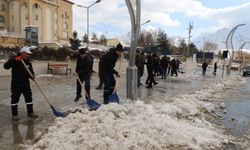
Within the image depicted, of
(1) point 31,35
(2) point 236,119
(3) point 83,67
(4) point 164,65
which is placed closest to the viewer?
(2) point 236,119

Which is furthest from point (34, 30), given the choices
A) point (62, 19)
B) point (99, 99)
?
point (62, 19)

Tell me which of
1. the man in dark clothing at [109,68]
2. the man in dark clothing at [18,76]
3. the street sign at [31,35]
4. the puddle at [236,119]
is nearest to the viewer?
the man in dark clothing at [18,76]

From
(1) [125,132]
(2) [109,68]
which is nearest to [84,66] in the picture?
(2) [109,68]

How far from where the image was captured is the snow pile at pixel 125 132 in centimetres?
587

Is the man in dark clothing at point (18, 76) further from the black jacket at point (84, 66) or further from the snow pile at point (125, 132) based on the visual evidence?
the black jacket at point (84, 66)

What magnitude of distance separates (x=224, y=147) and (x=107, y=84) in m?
3.85

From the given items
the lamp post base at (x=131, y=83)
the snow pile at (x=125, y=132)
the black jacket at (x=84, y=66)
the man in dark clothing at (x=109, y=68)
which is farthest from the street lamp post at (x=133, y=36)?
the black jacket at (x=84, y=66)

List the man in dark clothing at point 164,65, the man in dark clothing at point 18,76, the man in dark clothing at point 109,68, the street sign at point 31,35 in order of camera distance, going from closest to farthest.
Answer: the man in dark clothing at point 18,76 < the man in dark clothing at point 109,68 < the man in dark clothing at point 164,65 < the street sign at point 31,35

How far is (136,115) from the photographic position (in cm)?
760

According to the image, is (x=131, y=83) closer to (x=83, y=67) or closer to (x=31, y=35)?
(x=83, y=67)

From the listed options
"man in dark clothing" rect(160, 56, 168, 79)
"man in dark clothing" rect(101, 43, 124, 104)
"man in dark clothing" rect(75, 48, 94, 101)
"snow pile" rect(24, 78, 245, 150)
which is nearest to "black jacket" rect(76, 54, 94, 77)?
"man in dark clothing" rect(75, 48, 94, 101)

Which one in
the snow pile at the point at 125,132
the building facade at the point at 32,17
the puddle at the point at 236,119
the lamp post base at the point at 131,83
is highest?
the building facade at the point at 32,17

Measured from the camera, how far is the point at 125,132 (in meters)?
6.38

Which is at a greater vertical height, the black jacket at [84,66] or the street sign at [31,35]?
the street sign at [31,35]
